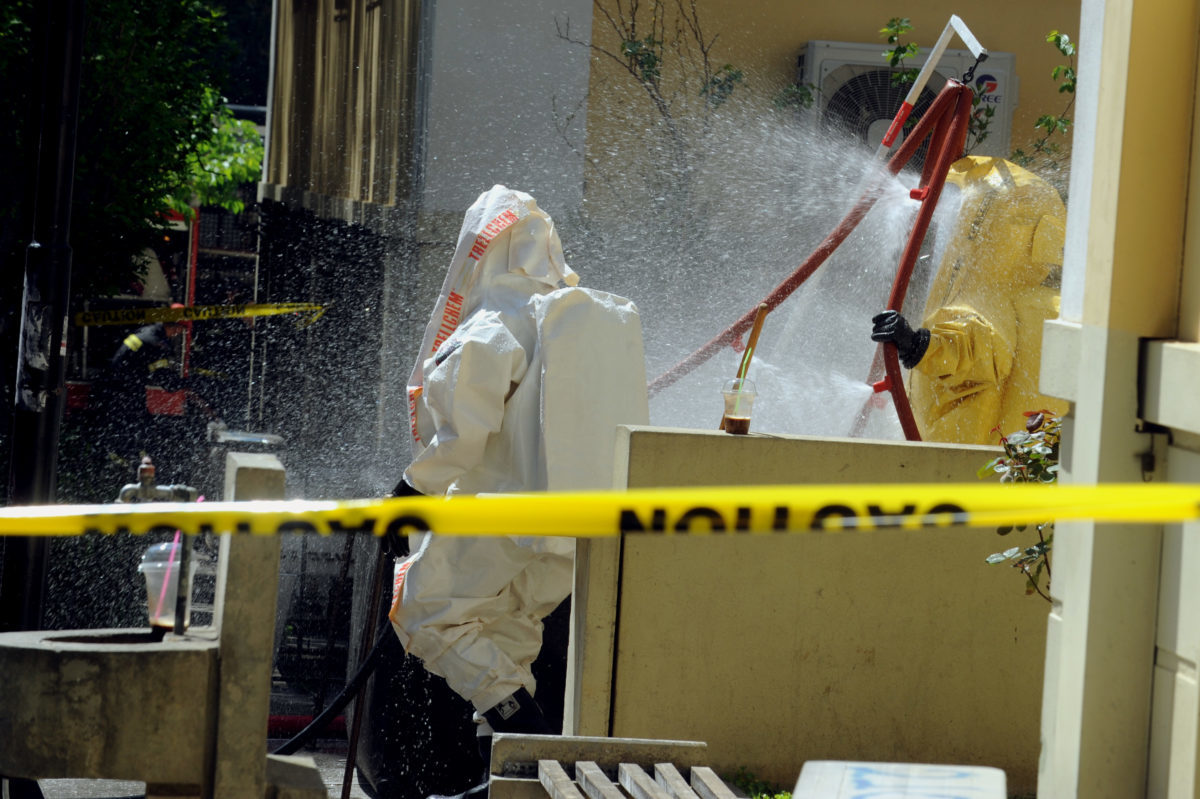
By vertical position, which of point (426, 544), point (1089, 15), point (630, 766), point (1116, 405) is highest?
point (1089, 15)

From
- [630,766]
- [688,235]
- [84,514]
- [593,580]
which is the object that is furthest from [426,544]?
[688,235]

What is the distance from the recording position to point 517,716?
490cm

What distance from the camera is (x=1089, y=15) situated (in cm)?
286

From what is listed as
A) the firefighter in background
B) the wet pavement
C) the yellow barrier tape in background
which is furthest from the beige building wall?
the firefighter in background

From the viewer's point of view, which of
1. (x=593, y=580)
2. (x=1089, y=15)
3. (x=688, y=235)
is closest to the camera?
(x=1089, y=15)

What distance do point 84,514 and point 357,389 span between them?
8796mm

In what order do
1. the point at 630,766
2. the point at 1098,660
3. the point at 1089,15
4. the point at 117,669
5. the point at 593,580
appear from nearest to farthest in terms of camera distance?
the point at 117,669
the point at 1098,660
the point at 1089,15
the point at 630,766
the point at 593,580

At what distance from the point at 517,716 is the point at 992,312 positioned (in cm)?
210

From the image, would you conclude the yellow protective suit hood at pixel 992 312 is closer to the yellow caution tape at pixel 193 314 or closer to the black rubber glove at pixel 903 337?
the black rubber glove at pixel 903 337

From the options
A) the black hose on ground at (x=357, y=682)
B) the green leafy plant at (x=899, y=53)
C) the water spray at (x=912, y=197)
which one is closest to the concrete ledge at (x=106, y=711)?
the water spray at (x=912, y=197)

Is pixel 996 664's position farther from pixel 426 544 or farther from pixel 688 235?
pixel 688 235

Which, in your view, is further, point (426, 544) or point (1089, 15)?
point (426, 544)

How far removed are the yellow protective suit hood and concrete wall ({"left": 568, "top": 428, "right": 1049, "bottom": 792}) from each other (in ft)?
2.60

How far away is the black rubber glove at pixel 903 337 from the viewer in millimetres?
4719
